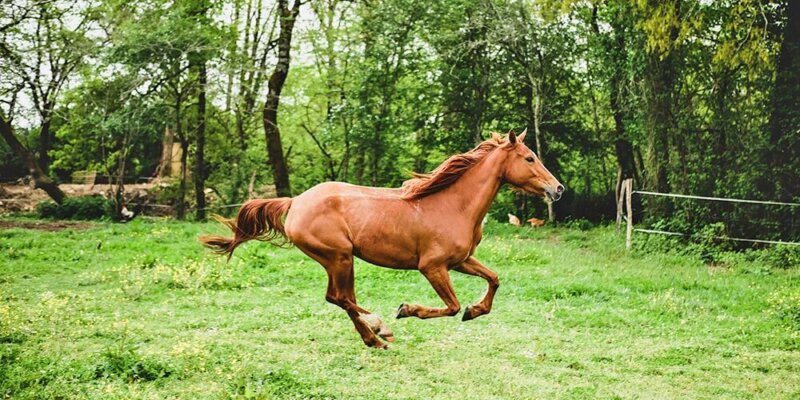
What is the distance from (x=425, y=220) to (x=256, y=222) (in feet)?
5.45

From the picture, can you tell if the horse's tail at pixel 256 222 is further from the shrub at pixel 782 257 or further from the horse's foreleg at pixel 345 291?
the shrub at pixel 782 257

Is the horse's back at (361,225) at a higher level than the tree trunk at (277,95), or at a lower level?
lower

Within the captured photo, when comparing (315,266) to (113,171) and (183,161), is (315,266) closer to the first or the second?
(183,161)

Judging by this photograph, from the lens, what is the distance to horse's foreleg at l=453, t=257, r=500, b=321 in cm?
660

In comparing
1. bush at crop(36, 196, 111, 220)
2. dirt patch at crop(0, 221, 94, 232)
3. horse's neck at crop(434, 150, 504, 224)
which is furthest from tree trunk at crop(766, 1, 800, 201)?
bush at crop(36, 196, 111, 220)

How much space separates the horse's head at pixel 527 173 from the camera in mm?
6508

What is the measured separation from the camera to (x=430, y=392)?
677 cm

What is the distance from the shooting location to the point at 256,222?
7.17 meters

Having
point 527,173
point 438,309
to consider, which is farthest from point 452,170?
point 438,309

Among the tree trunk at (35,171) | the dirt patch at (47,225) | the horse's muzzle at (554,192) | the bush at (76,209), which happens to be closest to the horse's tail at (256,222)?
the horse's muzzle at (554,192)

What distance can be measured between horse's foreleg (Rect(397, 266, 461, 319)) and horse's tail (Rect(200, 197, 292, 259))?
56.8 inches

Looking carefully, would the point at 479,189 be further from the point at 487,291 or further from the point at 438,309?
the point at 438,309

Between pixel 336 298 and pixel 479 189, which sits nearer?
pixel 479 189

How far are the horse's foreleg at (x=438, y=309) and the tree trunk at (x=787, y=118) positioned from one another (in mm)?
12281
